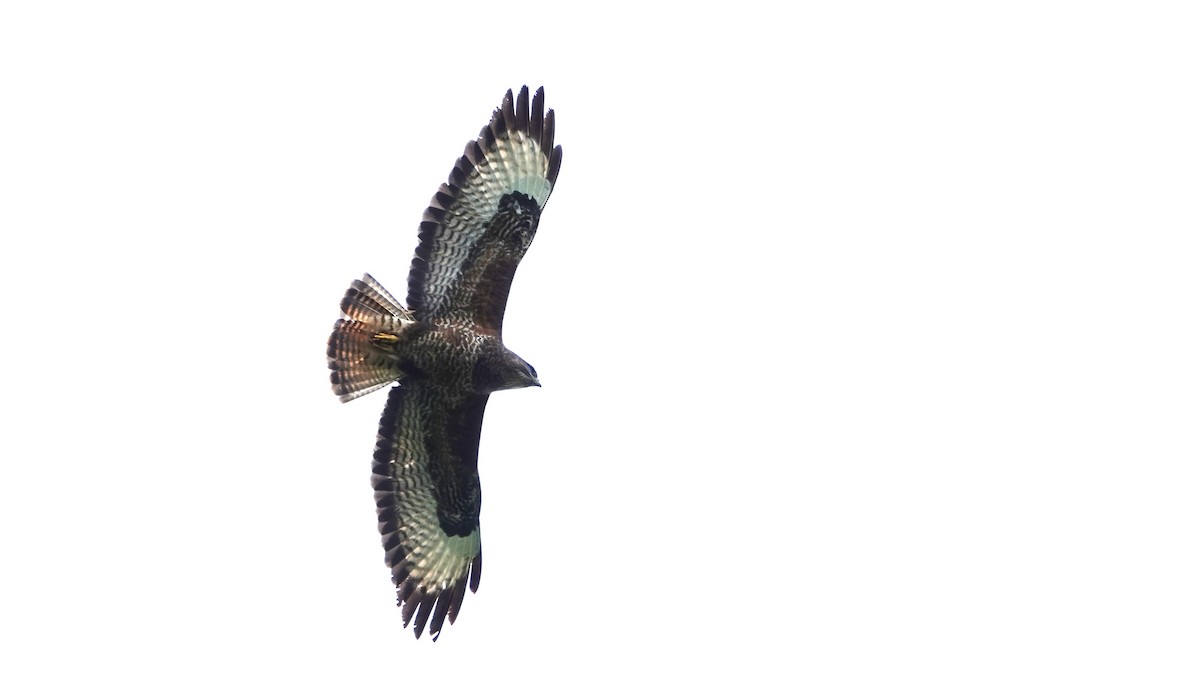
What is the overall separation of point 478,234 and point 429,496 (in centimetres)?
216

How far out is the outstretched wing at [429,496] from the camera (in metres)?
12.9

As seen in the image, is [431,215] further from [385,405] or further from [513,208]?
[385,405]

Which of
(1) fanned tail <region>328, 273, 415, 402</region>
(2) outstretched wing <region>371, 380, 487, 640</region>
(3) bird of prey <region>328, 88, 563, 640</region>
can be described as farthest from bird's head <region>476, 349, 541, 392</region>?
(1) fanned tail <region>328, 273, 415, 402</region>

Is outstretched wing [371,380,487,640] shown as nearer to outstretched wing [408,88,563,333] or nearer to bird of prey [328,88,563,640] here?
bird of prey [328,88,563,640]

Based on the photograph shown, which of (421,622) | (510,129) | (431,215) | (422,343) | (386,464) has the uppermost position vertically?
(510,129)

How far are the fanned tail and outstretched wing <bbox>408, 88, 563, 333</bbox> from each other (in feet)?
0.57

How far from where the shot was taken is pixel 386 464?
13.0 metres

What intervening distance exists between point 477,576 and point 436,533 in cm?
49

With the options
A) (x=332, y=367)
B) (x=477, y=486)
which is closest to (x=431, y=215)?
(x=332, y=367)

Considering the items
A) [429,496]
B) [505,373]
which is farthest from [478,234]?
[429,496]

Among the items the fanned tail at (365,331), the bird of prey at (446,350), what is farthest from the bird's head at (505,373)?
the fanned tail at (365,331)

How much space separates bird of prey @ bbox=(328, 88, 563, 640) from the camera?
12492 mm

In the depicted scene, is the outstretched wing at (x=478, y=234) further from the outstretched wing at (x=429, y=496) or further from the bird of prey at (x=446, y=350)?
the outstretched wing at (x=429, y=496)

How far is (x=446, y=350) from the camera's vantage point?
12453 mm
